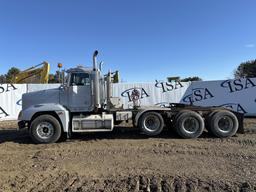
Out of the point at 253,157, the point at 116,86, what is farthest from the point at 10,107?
the point at 253,157

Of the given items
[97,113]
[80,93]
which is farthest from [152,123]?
[80,93]

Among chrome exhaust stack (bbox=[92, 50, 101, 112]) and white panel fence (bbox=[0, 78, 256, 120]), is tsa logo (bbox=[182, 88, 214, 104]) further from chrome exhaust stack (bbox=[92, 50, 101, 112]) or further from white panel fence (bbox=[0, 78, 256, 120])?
chrome exhaust stack (bbox=[92, 50, 101, 112])

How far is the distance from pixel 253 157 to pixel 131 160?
3.36 m

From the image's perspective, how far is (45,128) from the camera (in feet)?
34.2

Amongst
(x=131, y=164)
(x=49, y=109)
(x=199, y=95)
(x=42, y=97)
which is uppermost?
(x=199, y=95)

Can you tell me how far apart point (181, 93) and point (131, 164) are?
13352 millimetres

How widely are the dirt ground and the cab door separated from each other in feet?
4.29

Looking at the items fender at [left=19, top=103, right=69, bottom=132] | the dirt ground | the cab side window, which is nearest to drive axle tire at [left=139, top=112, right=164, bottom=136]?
the dirt ground

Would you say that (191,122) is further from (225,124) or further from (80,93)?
(80,93)

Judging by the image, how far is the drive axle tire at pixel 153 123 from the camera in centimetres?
1084

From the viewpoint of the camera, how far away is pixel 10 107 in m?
19.0

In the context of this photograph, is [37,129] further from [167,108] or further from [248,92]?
[248,92]

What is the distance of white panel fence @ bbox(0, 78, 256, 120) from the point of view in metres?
19.0

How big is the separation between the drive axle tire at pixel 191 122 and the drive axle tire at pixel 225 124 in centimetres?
49
